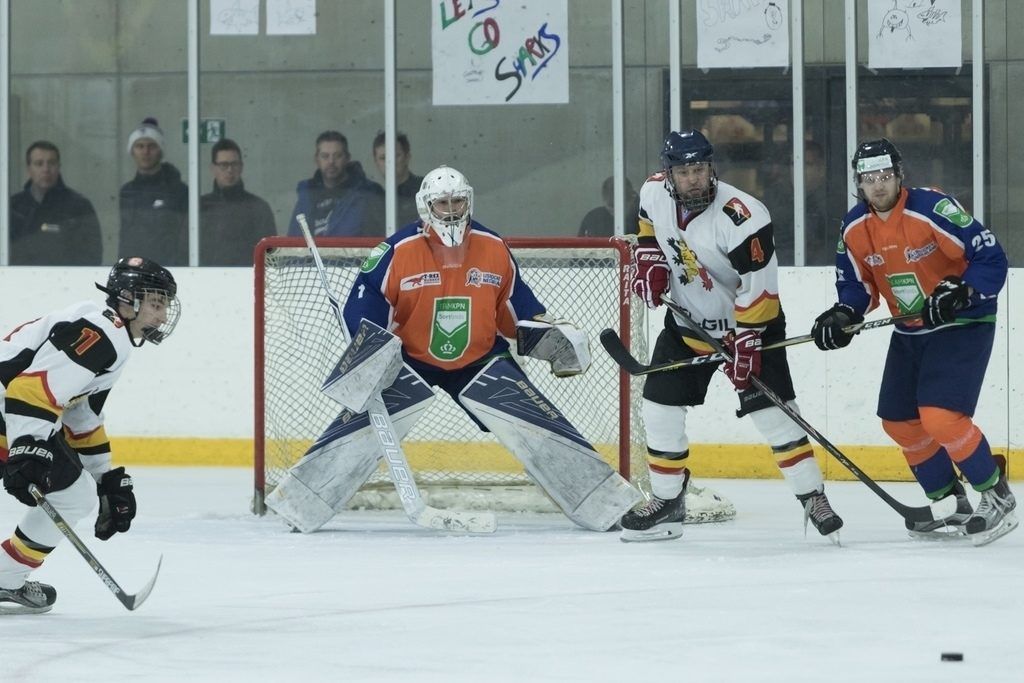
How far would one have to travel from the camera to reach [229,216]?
22.5ft

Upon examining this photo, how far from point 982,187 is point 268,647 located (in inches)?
158

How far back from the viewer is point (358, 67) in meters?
6.84

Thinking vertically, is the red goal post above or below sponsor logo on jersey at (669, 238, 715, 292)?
below

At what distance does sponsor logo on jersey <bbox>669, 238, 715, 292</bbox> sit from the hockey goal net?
0.77 metres

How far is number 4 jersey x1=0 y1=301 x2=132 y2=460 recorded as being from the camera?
11.1 ft

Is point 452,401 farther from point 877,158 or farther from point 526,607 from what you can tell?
point 526,607

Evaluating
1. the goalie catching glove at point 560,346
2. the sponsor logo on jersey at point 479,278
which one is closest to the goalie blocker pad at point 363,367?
the sponsor logo on jersey at point 479,278

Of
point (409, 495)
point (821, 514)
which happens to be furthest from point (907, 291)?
point (409, 495)

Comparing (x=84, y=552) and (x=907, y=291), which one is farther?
(x=907, y=291)

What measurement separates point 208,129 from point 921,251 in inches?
132

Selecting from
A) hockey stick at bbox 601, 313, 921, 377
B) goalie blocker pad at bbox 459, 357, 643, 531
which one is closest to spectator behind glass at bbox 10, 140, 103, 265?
goalie blocker pad at bbox 459, 357, 643, 531

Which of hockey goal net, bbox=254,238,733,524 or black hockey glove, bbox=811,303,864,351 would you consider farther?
hockey goal net, bbox=254,238,733,524

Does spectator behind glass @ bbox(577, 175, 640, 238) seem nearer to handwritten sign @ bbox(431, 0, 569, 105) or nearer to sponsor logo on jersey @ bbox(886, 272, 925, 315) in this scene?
handwritten sign @ bbox(431, 0, 569, 105)

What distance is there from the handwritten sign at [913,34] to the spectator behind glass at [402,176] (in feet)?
5.86
